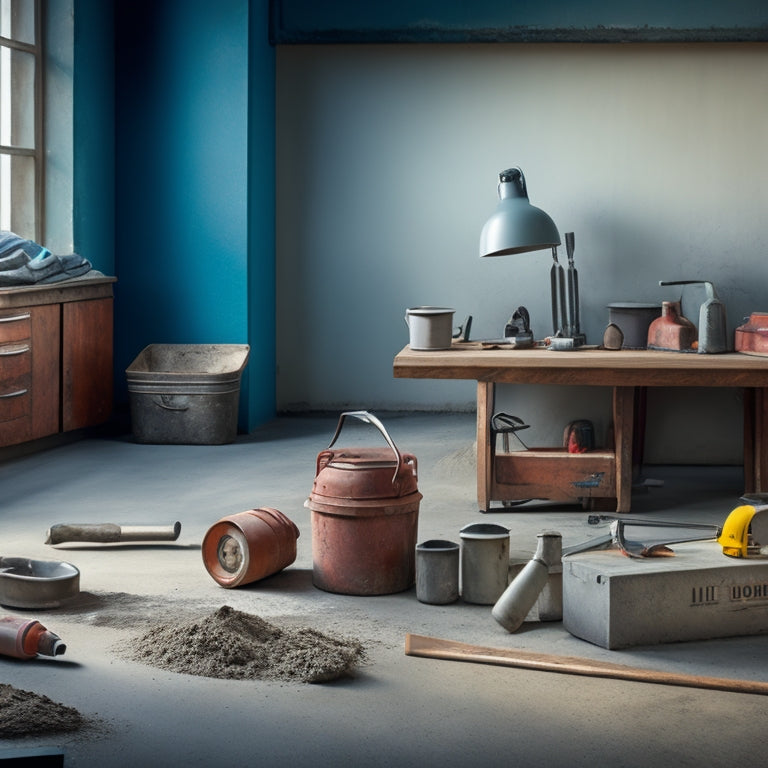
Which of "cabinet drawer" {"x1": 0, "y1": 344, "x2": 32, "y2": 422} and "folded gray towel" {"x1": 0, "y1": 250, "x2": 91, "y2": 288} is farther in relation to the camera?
"folded gray towel" {"x1": 0, "y1": 250, "x2": 91, "y2": 288}

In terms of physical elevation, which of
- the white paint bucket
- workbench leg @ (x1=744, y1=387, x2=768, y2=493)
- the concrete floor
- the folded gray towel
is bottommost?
the concrete floor

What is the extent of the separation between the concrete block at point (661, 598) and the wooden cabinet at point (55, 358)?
3833 mm

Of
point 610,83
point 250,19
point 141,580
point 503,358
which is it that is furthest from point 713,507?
point 250,19

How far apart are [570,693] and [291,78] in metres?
6.04

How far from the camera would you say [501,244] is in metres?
5.35

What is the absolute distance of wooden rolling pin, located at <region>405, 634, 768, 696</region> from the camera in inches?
123

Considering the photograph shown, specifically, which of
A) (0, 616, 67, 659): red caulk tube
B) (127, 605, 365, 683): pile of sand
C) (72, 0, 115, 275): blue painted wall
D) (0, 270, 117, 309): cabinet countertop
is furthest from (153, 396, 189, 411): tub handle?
(0, 616, 67, 659): red caulk tube

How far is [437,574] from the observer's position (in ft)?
12.7

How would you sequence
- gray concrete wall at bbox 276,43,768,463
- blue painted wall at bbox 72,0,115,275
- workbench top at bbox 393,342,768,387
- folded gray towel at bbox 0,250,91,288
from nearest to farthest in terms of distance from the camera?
workbench top at bbox 393,342,768,387
folded gray towel at bbox 0,250,91,288
blue painted wall at bbox 72,0,115,275
gray concrete wall at bbox 276,43,768,463

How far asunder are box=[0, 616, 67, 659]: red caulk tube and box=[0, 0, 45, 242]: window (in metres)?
4.43

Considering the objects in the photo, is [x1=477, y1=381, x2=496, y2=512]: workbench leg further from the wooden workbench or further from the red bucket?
the red bucket

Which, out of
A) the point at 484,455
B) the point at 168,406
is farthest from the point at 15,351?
the point at 484,455

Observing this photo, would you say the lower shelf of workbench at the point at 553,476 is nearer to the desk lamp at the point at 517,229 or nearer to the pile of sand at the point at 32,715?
the desk lamp at the point at 517,229

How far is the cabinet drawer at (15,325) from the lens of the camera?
20.5 ft
